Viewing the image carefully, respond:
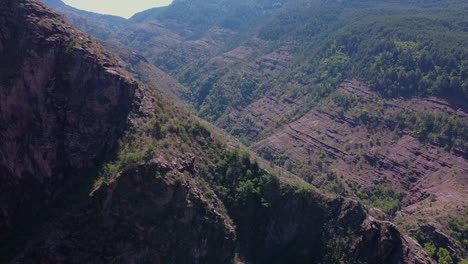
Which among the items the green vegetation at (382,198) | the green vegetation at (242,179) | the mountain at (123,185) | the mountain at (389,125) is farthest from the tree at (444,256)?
the green vegetation at (242,179)

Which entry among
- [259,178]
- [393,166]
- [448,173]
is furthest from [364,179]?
[259,178]

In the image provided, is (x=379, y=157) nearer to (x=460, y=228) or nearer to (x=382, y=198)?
(x=382, y=198)

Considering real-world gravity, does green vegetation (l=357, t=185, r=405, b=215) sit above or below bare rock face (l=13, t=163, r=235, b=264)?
below

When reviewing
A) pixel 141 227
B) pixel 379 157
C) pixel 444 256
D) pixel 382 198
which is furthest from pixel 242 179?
pixel 379 157

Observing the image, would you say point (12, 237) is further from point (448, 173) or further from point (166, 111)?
point (448, 173)

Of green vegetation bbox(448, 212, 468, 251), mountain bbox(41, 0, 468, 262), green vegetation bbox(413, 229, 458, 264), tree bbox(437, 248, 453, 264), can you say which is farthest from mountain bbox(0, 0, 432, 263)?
mountain bbox(41, 0, 468, 262)

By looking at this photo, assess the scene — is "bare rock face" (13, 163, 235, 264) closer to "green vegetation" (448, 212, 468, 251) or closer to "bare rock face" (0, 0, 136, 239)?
"bare rock face" (0, 0, 136, 239)
